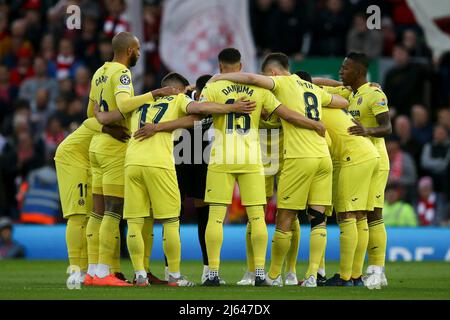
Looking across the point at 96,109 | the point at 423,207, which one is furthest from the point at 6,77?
the point at 96,109

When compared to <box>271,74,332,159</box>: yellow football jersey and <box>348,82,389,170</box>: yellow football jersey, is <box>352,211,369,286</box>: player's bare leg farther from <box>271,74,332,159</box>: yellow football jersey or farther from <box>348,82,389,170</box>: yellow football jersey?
<box>271,74,332,159</box>: yellow football jersey

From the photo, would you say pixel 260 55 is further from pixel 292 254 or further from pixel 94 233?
pixel 94 233

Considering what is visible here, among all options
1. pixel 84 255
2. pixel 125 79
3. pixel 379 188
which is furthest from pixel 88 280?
pixel 379 188

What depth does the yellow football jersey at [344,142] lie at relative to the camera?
1580 centimetres

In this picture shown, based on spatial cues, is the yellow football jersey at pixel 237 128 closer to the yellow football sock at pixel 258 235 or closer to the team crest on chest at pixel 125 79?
the yellow football sock at pixel 258 235

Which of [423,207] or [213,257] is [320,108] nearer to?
[213,257]

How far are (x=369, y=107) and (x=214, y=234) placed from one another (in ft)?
8.63

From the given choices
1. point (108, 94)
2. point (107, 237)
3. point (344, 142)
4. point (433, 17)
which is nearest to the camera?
point (107, 237)

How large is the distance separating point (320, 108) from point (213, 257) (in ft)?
7.32

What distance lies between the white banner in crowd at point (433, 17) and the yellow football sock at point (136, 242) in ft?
33.4

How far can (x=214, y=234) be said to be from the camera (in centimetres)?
1525

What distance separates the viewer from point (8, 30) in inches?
1097

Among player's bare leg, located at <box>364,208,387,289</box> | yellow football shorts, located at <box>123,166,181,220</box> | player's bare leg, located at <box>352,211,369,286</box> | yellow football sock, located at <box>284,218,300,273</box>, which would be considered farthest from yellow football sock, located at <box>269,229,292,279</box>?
yellow football shorts, located at <box>123,166,181,220</box>

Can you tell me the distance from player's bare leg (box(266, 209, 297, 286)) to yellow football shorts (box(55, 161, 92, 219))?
8.30ft
